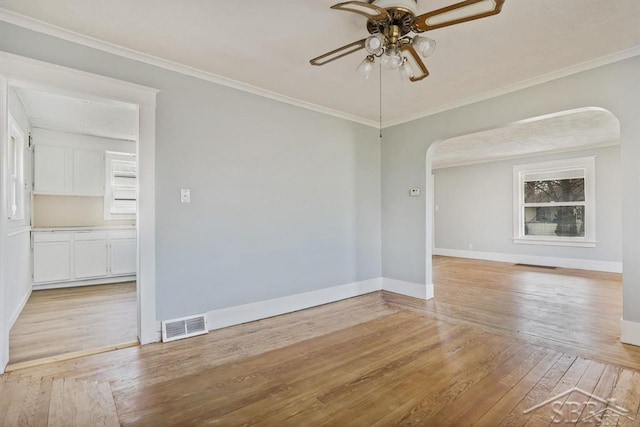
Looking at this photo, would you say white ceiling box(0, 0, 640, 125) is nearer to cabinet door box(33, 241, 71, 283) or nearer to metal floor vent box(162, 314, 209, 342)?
metal floor vent box(162, 314, 209, 342)

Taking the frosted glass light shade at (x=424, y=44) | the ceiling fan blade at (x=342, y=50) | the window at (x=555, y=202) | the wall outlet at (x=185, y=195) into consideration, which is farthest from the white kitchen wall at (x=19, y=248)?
the window at (x=555, y=202)

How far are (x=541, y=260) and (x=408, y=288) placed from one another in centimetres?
437

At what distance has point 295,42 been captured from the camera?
2.53 m

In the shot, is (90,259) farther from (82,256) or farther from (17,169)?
(17,169)

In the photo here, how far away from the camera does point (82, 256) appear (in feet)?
16.1

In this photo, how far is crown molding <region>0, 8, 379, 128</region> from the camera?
88.6 inches

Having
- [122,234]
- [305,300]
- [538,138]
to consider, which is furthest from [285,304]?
[538,138]

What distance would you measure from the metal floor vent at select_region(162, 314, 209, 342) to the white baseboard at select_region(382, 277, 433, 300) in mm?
2662

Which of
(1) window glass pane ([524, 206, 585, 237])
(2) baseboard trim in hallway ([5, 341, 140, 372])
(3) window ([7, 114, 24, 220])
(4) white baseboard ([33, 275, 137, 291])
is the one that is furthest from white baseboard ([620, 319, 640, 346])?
(4) white baseboard ([33, 275, 137, 291])

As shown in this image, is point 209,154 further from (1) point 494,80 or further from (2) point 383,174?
(1) point 494,80

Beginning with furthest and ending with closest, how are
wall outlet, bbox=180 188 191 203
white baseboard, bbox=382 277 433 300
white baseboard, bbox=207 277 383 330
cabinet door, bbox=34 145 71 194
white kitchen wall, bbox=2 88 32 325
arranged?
cabinet door, bbox=34 145 71 194 < white baseboard, bbox=382 277 433 300 < white baseboard, bbox=207 277 383 330 < white kitchen wall, bbox=2 88 32 325 < wall outlet, bbox=180 188 191 203

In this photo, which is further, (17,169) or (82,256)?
(82,256)

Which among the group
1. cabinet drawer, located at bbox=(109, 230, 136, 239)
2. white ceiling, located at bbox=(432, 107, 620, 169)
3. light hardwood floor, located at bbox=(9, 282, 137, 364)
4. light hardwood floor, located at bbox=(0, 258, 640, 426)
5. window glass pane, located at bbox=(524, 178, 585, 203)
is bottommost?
light hardwood floor, located at bbox=(0, 258, 640, 426)

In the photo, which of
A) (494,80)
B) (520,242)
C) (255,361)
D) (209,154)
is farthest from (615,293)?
(209,154)
